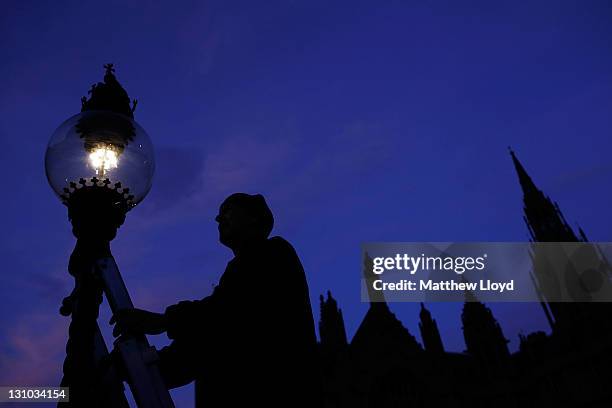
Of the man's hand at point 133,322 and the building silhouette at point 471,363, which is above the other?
the building silhouette at point 471,363

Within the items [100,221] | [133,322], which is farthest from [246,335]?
[100,221]

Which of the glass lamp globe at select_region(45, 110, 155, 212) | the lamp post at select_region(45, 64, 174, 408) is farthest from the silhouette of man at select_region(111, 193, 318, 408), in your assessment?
the glass lamp globe at select_region(45, 110, 155, 212)

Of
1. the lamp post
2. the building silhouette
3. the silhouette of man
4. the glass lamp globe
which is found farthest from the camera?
the building silhouette

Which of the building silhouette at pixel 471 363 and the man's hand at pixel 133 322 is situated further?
the building silhouette at pixel 471 363

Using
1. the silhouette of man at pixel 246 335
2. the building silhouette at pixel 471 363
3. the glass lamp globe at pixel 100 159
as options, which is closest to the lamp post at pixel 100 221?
the glass lamp globe at pixel 100 159

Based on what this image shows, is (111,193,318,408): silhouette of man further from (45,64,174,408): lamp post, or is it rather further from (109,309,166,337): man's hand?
(45,64,174,408): lamp post

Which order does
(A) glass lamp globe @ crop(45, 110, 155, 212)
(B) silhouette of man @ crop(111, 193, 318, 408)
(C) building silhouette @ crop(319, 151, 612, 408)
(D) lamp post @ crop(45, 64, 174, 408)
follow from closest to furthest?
(D) lamp post @ crop(45, 64, 174, 408) → (B) silhouette of man @ crop(111, 193, 318, 408) → (A) glass lamp globe @ crop(45, 110, 155, 212) → (C) building silhouette @ crop(319, 151, 612, 408)

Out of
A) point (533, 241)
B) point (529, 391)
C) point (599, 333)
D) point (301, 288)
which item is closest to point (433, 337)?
point (529, 391)

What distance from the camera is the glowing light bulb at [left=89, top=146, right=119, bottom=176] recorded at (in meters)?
2.10

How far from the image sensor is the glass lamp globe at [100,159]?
205cm

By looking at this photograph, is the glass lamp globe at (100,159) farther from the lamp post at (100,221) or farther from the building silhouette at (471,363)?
the building silhouette at (471,363)

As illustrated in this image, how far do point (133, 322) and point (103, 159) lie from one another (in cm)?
92

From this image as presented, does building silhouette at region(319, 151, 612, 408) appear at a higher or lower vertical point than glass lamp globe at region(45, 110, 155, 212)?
higher

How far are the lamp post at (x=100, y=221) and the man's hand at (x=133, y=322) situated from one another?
3 centimetres
